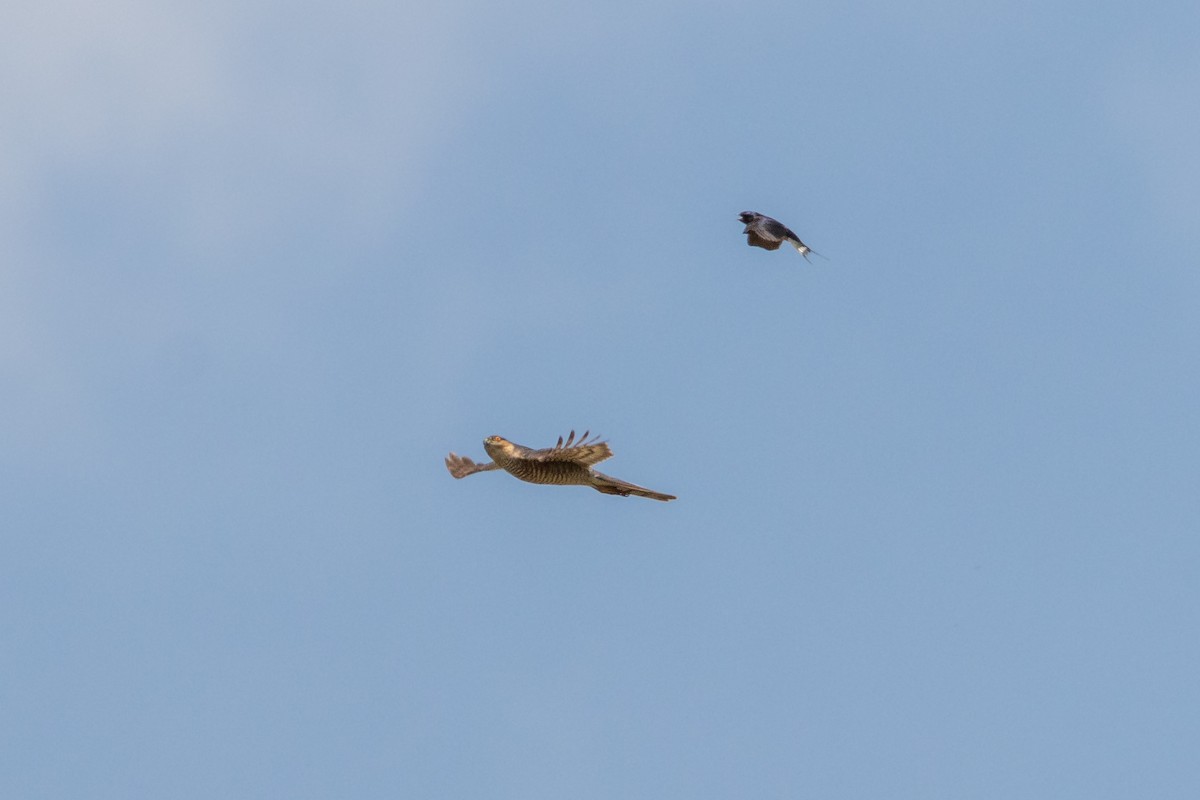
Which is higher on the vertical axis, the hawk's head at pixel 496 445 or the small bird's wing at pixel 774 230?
the small bird's wing at pixel 774 230

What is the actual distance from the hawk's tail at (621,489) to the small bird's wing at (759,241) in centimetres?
1506

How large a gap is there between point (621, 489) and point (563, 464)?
7.95 feet

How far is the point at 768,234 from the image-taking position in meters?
50.6

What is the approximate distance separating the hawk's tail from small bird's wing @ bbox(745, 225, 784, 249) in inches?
593

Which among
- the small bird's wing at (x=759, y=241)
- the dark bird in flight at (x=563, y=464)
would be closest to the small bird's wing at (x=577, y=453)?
the dark bird in flight at (x=563, y=464)

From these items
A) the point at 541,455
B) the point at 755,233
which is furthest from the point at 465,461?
the point at 755,233

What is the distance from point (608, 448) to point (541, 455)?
180 cm

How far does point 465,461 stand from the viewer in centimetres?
4131

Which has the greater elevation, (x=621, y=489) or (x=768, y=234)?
(x=768, y=234)

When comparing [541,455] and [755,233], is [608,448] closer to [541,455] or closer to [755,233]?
[541,455]

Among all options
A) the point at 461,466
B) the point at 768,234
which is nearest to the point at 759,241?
the point at 768,234

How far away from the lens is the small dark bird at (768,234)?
50.6 metres

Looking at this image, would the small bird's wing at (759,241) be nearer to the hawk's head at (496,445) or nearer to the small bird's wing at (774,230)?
the small bird's wing at (774,230)

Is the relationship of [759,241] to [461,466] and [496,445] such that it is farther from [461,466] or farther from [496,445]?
[496,445]
